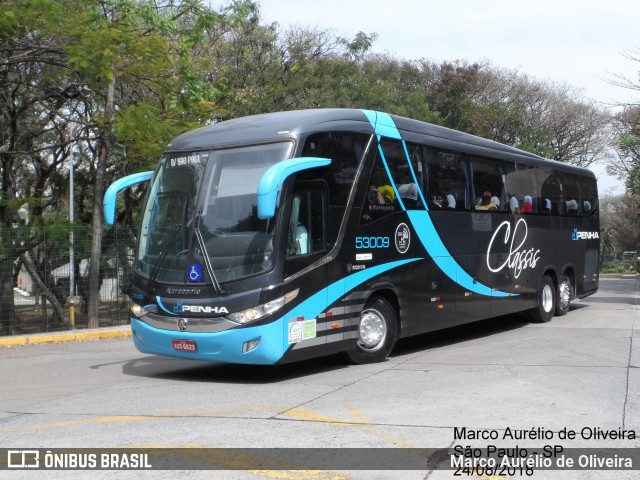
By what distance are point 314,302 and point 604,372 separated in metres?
3.92

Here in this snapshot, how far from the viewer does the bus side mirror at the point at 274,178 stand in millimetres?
8531

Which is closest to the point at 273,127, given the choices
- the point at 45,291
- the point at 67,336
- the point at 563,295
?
the point at 67,336

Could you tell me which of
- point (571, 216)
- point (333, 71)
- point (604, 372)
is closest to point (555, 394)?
point (604, 372)

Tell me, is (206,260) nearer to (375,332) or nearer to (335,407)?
(335,407)

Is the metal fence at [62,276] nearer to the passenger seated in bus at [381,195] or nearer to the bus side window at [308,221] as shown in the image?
the passenger seated in bus at [381,195]

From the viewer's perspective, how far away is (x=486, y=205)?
14.4 m

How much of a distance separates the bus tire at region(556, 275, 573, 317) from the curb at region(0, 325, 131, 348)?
31.6 ft

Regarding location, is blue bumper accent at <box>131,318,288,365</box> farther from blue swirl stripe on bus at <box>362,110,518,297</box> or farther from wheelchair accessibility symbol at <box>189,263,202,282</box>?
blue swirl stripe on bus at <box>362,110,518,297</box>

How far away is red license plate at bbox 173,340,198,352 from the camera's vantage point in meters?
9.77

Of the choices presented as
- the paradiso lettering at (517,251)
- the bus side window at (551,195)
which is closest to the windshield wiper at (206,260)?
the paradiso lettering at (517,251)

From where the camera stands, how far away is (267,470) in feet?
19.6

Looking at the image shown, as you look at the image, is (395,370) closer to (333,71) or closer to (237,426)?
(237,426)

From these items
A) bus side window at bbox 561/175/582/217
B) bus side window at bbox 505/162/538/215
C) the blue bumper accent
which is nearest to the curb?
the blue bumper accent

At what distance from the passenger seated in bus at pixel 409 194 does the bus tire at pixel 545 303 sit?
577cm
